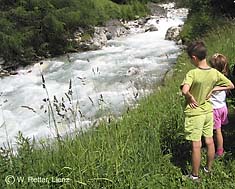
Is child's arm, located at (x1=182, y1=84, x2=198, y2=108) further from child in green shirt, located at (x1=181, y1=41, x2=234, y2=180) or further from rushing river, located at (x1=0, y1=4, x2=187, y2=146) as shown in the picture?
rushing river, located at (x1=0, y1=4, x2=187, y2=146)

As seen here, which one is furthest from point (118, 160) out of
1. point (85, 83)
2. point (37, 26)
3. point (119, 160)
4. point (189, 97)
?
point (37, 26)

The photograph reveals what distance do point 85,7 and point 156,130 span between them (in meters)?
18.6

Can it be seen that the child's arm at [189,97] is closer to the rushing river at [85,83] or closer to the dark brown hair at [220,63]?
the dark brown hair at [220,63]

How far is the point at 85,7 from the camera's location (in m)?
22.9

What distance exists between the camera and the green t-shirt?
453cm

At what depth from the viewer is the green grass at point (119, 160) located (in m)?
4.16

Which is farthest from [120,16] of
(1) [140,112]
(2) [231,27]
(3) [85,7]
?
(1) [140,112]

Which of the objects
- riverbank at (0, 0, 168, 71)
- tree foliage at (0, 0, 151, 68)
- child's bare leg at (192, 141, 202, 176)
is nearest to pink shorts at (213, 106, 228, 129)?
child's bare leg at (192, 141, 202, 176)

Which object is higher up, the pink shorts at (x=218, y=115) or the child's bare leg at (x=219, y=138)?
the pink shorts at (x=218, y=115)

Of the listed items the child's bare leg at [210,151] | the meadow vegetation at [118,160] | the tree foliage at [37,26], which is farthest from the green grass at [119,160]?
the tree foliage at [37,26]

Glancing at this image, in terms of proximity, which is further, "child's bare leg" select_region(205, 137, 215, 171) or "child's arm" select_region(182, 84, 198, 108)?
"child's bare leg" select_region(205, 137, 215, 171)

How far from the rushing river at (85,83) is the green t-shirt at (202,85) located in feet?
7.33

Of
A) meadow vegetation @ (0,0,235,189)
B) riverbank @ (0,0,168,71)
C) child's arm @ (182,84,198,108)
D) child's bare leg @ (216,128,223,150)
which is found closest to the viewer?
meadow vegetation @ (0,0,235,189)

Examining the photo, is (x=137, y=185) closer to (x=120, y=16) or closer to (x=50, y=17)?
(x=50, y=17)
